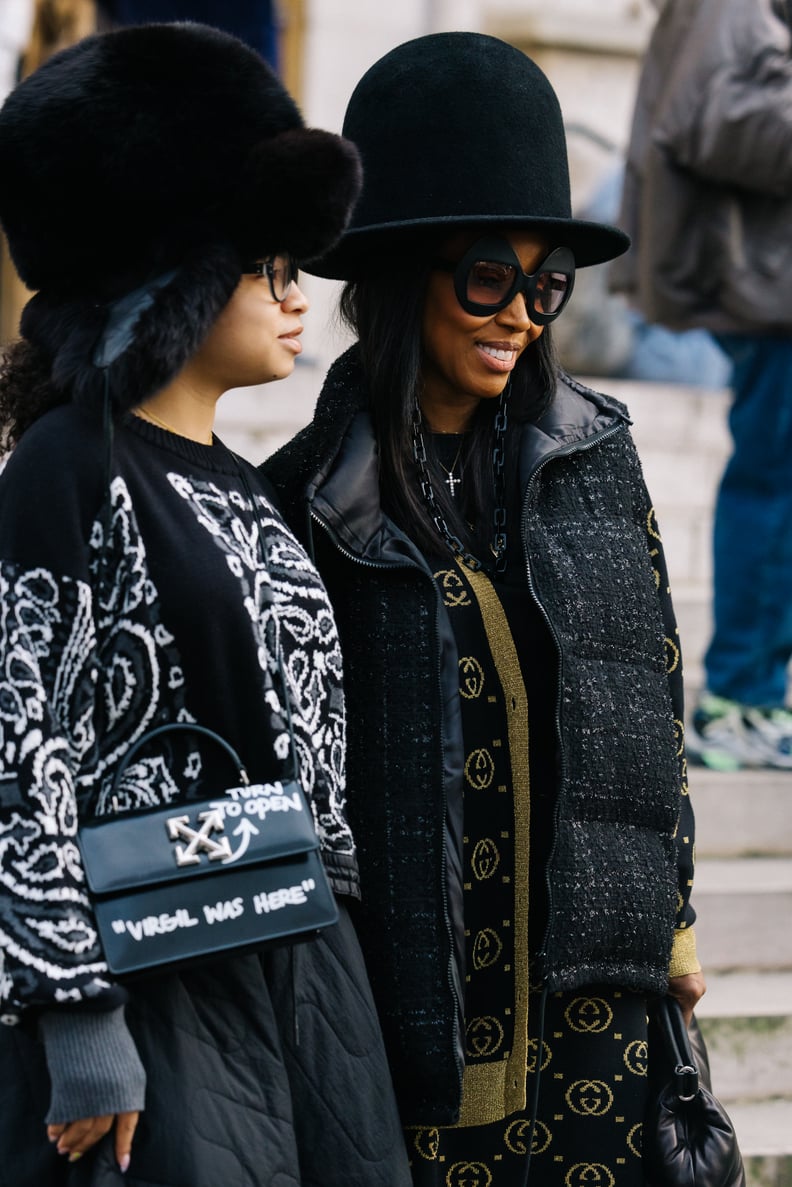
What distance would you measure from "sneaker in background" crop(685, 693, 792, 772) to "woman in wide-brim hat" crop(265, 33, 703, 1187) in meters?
1.93

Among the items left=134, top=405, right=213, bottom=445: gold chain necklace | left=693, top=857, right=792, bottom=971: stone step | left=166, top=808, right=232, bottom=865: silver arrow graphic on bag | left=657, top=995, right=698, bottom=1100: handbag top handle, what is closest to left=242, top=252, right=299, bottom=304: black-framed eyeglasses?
left=134, top=405, right=213, bottom=445: gold chain necklace

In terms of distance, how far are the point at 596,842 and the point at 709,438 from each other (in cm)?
515

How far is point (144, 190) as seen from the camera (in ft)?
7.04

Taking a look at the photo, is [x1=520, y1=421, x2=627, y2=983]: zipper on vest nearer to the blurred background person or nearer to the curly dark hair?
the curly dark hair

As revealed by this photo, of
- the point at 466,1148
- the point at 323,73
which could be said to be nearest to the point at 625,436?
the point at 466,1148

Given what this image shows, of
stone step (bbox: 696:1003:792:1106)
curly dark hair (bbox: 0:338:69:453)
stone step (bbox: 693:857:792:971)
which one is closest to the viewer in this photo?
curly dark hair (bbox: 0:338:69:453)

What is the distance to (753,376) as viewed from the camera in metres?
4.66

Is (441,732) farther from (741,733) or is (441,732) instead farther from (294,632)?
(741,733)

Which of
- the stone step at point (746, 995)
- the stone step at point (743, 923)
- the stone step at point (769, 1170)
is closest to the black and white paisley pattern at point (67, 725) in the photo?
the stone step at point (769, 1170)

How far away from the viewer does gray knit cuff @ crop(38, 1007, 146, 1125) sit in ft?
6.44

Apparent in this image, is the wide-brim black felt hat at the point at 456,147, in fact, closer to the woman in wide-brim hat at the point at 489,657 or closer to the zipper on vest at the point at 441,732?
the woman in wide-brim hat at the point at 489,657

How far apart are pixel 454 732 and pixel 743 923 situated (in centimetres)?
206

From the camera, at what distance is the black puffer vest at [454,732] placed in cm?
246

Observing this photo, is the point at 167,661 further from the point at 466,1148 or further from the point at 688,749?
the point at 688,749
